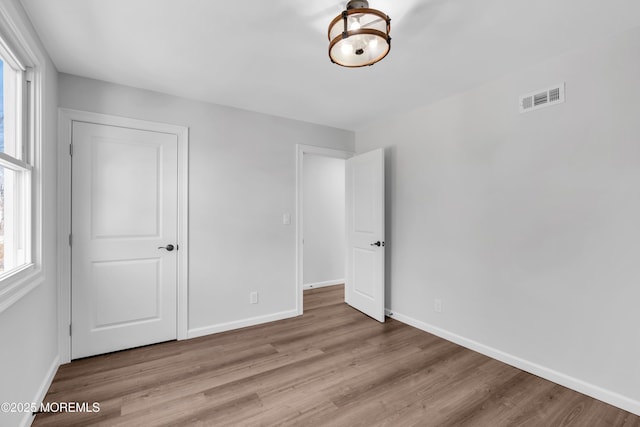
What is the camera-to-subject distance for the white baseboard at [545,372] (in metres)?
1.91

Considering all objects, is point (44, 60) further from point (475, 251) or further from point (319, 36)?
point (475, 251)

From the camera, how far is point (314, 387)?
2.14 meters

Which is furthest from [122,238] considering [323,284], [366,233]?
[323,284]

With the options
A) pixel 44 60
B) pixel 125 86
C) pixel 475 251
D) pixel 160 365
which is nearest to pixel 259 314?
pixel 160 365

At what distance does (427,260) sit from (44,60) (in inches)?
142

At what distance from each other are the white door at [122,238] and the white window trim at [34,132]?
0.64 meters

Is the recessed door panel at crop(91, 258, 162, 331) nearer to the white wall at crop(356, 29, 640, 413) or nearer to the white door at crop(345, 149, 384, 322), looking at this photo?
the white door at crop(345, 149, 384, 322)

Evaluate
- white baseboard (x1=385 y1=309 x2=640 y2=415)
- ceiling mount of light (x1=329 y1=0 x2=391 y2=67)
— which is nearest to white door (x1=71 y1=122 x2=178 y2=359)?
ceiling mount of light (x1=329 y1=0 x2=391 y2=67)

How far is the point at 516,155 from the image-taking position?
245 cm

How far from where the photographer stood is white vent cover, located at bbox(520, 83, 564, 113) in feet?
7.22

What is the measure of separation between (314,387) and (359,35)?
2.31 metres

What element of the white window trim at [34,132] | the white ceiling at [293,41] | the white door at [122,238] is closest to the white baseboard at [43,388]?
the white door at [122,238]

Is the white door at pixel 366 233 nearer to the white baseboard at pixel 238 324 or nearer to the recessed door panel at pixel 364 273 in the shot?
the recessed door panel at pixel 364 273

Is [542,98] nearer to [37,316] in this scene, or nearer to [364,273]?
[364,273]
